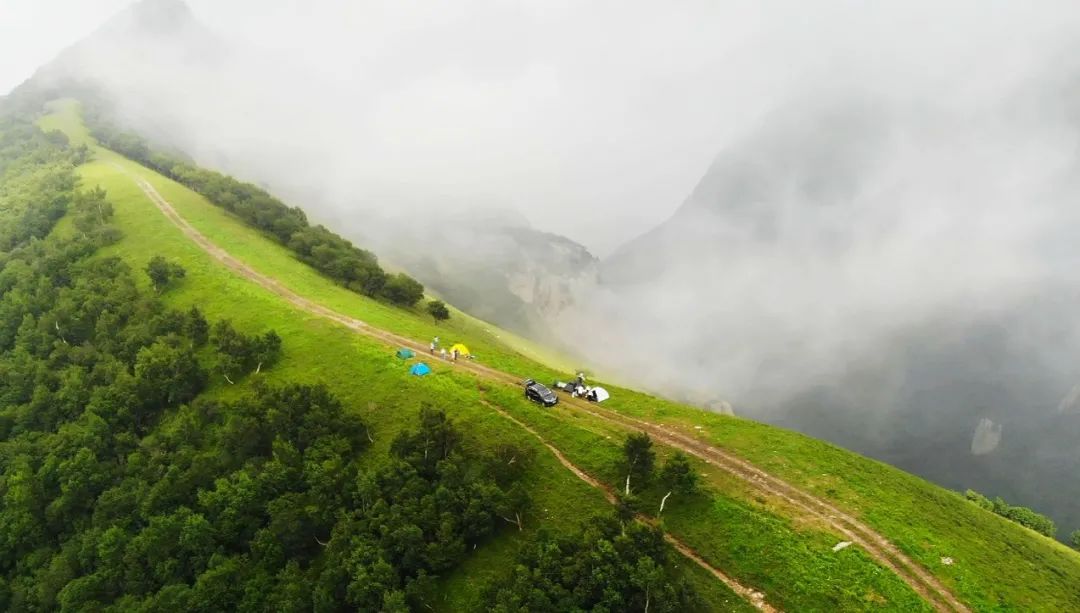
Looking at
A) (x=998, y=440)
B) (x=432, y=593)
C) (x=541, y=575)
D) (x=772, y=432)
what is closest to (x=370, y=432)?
(x=432, y=593)


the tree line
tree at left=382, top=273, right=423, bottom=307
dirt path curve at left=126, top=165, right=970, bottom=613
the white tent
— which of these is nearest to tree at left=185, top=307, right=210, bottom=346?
dirt path curve at left=126, top=165, right=970, bottom=613

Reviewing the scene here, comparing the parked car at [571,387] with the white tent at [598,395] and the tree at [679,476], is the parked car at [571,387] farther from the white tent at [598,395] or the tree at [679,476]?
the tree at [679,476]

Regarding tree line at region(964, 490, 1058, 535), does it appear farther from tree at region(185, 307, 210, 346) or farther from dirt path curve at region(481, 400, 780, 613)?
tree at region(185, 307, 210, 346)

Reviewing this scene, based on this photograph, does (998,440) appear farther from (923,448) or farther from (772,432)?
(772,432)

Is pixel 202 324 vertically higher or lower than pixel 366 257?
lower

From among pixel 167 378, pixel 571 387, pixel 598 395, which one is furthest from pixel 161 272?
pixel 598 395

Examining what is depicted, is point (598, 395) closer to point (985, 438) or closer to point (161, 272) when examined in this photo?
point (161, 272)

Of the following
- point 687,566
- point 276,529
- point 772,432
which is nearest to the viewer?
point 687,566
